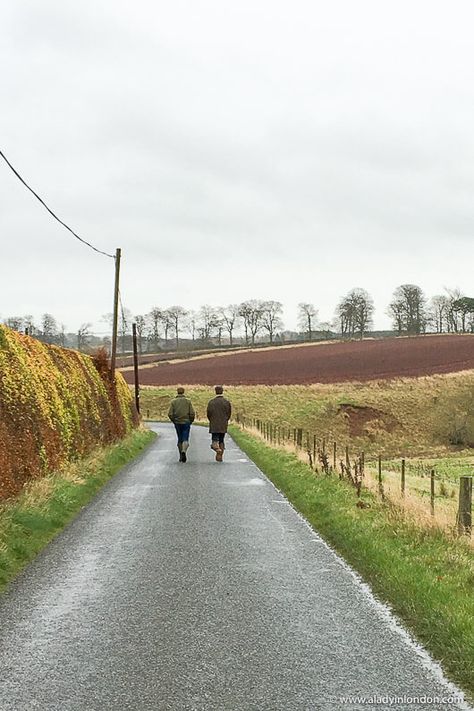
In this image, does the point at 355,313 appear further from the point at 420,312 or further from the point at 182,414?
the point at 182,414

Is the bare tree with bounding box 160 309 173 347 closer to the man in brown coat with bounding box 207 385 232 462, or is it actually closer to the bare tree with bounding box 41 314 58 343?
the bare tree with bounding box 41 314 58 343

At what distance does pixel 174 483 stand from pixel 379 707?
13062 millimetres

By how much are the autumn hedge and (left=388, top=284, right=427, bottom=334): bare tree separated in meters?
107

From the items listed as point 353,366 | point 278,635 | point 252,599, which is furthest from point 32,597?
point 353,366

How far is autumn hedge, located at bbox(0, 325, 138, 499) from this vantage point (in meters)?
14.0

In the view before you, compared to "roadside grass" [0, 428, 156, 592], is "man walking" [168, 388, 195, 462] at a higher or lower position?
higher

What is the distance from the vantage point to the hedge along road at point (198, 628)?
15.8 feet

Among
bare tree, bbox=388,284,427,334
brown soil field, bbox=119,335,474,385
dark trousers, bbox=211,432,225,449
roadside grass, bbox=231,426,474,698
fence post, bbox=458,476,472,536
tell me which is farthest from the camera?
bare tree, bbox=388,284,427,334

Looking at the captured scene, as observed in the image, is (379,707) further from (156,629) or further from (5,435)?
(5,435)

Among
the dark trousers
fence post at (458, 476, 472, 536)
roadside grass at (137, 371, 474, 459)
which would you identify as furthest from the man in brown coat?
roadside grass at (137, 371, 474, 459)

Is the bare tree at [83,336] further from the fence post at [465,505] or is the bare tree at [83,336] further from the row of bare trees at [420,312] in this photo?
the fence post at [465,505]

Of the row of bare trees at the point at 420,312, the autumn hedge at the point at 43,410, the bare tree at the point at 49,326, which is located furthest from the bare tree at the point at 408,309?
the autumn hedge at the point at 43,410

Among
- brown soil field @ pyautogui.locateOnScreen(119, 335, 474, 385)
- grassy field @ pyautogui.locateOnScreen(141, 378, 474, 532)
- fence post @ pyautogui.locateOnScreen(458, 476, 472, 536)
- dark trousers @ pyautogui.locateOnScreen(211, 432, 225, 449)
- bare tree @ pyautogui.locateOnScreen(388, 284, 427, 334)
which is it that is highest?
bare tree @ pyautogui.locateOnScreen(388, 284, 427, 334)

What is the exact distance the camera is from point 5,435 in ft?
44.2
